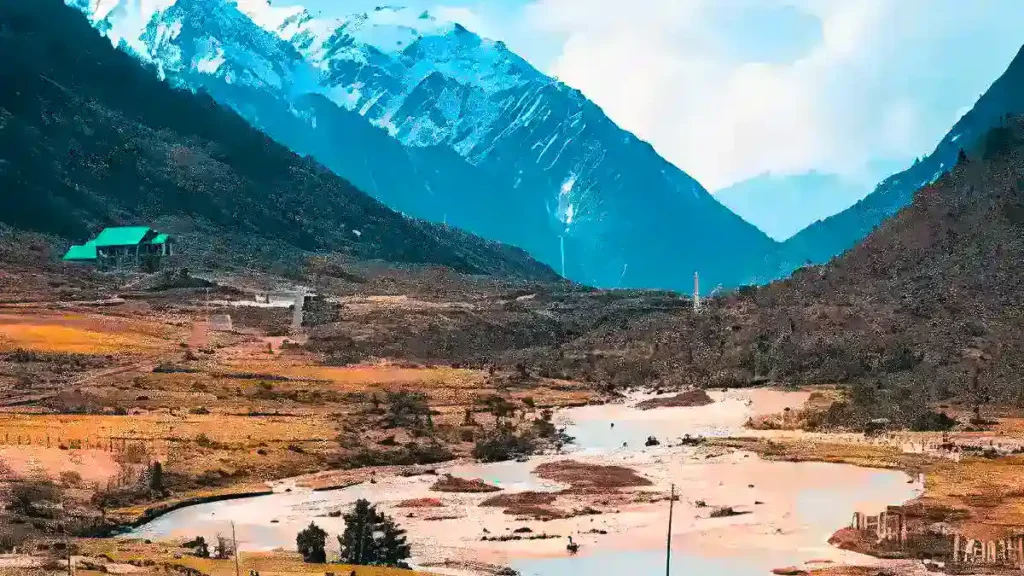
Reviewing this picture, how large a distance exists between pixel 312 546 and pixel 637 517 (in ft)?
62.6

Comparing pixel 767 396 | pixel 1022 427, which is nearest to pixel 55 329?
pixel 767 396

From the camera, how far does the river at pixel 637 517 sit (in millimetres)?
54031

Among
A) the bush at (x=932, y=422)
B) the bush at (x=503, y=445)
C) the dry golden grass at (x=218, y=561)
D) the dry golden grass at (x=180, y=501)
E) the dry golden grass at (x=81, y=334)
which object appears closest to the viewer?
the dry golden grass at (x=218, y=561)

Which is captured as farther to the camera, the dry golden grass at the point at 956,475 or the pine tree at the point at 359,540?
the dry golden grass at the point at 956,475

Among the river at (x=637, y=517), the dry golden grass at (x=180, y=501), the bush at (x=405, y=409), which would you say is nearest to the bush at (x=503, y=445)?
the river at (x=637, y=517)

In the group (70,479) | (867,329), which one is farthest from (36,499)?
(867,329)

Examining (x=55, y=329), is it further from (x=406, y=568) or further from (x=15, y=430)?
(x=406, y=568)

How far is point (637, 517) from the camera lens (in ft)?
209

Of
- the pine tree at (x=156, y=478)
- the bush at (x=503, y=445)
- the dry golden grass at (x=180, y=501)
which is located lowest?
the dry golden grass at (x=180, y=501)

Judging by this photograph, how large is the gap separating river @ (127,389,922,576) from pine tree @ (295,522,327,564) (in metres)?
2.68

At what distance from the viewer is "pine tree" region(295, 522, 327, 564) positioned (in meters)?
49.8

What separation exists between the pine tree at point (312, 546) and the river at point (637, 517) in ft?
8.78

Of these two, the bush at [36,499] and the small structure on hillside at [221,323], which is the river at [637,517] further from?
the small structure on hillside at [221,323]

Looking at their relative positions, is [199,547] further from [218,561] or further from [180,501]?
[180,501]
